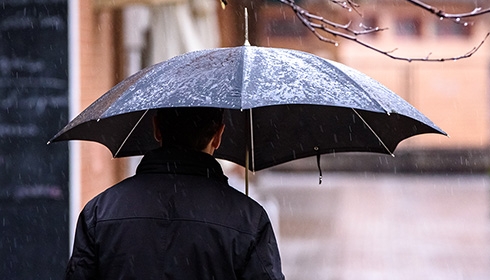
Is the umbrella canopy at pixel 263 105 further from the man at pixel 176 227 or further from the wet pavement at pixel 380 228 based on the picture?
the wet pavement at pixel 380 228

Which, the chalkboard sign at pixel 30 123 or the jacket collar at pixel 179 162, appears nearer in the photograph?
the jacket collar at pixel 179 162

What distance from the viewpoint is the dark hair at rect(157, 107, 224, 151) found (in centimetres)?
307

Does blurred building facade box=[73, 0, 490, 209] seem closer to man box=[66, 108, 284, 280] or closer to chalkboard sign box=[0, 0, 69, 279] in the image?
chalkboard sign box=[0, 0, 69, 279]

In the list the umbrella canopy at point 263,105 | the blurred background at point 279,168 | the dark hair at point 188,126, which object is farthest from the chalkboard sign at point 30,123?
the dark hair at point 188,126

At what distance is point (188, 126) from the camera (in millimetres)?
3104

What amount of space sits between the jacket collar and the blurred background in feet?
6.65

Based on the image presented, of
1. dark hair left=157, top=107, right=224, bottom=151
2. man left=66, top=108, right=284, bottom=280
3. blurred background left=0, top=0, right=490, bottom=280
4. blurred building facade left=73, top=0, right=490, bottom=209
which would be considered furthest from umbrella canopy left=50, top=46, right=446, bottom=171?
blurred building facade left=73, top=0, right=490, bottom=209

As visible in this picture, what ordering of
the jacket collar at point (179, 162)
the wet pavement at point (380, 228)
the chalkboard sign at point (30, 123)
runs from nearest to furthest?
1. the jacket collar at point (179, 162)
2. the chalkboard sign at point (30, 123)
3. the wet pavement at point (380, 228)

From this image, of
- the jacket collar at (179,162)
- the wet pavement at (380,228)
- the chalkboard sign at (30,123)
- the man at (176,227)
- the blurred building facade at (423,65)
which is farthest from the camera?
the blurred building facade at (423,65)

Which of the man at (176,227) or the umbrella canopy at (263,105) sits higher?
the umbrella canopy at (263,105)

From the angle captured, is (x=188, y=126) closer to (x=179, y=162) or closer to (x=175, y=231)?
(x=179, y=162)

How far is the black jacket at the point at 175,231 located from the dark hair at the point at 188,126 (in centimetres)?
5

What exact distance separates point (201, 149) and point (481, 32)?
27737mm

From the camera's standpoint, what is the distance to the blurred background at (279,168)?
6383mm
